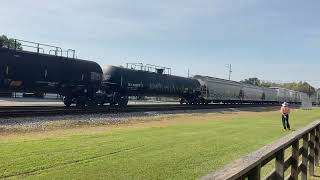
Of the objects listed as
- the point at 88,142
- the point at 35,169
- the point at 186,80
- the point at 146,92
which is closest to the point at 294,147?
the point at 35,169

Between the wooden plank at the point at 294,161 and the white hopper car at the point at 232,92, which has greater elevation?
the white hopper car at the point at 232,92

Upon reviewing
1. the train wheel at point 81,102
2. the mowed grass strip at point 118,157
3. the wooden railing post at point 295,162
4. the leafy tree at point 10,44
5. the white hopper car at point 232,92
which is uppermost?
the leafy tree at point 10,44

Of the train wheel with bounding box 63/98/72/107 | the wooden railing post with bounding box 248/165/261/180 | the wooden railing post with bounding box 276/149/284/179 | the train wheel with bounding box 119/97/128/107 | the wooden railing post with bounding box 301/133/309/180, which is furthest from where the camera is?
the train wheel with bounding box 119/97/128/107

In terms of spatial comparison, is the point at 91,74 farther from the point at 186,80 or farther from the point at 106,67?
the point at 186,80

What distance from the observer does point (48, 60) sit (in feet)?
103

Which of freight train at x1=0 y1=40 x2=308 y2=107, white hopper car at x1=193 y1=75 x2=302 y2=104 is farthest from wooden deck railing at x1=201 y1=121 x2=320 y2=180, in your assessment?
white hopper car at x1=193 y1=75 x2=302 y2=104

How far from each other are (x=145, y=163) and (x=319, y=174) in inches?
171

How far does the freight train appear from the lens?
1138 inches

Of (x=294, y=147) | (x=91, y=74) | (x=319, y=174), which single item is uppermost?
(x=91, y=74)

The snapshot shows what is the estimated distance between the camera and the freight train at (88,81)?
28906 millimetres

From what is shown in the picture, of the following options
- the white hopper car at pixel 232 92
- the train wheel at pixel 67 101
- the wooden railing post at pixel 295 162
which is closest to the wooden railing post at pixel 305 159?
the wooden railing post at pixel 295 162

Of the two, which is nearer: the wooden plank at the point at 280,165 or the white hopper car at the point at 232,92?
the wooden plank at the point at 280,165

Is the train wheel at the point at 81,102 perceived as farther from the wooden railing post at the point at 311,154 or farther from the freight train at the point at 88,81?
the wooden railing post at the point at 311,154

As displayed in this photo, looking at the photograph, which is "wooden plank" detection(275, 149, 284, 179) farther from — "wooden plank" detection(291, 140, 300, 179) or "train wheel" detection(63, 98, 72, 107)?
"train wheel" detection(63, 98, 72, 107)
